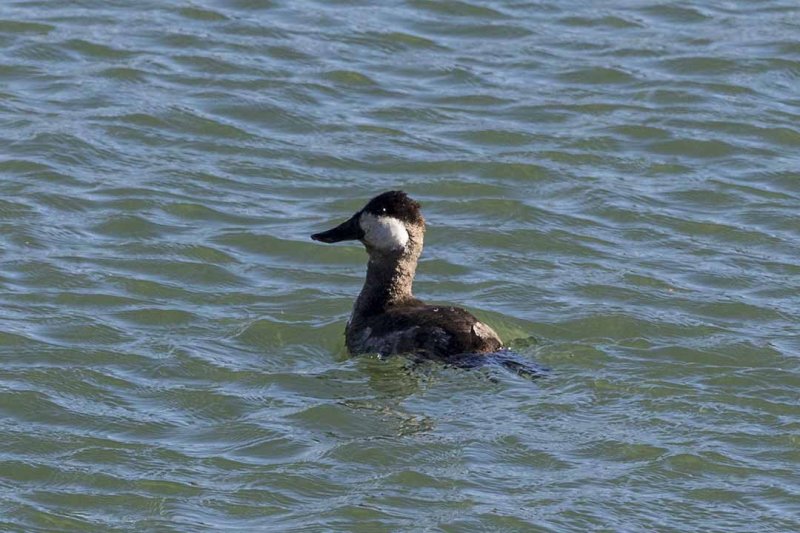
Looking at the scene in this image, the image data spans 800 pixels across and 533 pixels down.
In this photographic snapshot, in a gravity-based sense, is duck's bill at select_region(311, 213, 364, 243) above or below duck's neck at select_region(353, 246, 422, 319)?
above

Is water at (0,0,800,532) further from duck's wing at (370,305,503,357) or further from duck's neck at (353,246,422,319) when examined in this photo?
duck's neck at (353,246,422,319)

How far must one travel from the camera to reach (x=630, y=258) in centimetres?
1321

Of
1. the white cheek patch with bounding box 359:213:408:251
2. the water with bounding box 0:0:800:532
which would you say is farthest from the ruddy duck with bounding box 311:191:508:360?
the water with bounding box 0:0:800:532

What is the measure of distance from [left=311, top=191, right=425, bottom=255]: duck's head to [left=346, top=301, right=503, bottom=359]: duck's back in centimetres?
46

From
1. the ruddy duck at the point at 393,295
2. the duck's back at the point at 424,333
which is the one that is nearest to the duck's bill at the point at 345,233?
the ruddy duck at the point at 393,295

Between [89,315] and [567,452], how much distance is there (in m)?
3.56

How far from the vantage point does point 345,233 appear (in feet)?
40.0

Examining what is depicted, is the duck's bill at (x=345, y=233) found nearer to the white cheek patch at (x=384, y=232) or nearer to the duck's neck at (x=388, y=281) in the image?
the white cheek patch at (x=384, y=232)

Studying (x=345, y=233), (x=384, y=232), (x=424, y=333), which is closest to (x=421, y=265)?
(x=345, y=233)

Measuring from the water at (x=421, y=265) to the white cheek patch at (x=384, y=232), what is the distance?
0.66 m

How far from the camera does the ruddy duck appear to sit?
A: 1119cm

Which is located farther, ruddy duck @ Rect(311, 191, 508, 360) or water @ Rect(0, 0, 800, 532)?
ruddy duck @ Rect(311, 191, 508, 360)

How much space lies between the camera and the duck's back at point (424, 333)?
11016 millimetres

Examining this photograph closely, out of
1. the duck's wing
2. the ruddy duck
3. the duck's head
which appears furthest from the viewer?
the duck's head
